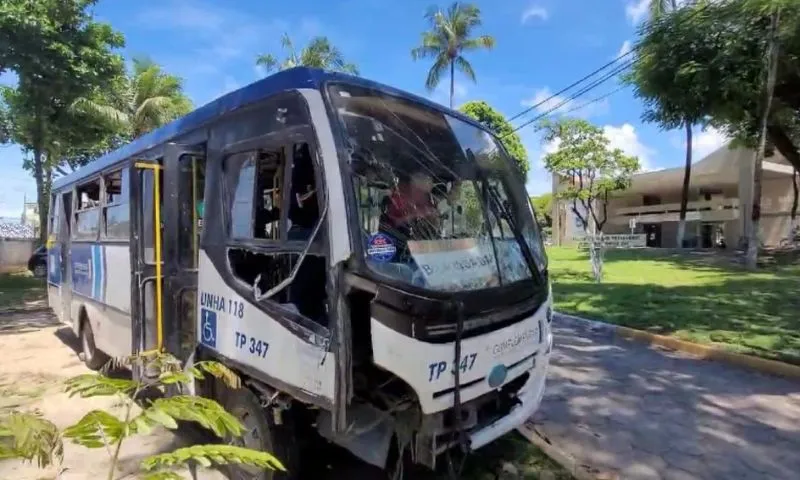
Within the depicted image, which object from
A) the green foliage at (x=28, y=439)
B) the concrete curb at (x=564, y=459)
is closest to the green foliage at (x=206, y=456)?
the green foliage at (x=28, y=439)

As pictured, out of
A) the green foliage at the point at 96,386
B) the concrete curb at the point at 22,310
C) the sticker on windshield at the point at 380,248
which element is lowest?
the concrete curb at the point at 22,310

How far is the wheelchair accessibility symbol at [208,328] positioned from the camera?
365 cm

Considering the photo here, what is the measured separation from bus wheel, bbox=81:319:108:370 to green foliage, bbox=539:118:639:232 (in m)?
27.9

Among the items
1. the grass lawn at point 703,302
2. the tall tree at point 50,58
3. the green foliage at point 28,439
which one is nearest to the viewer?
the green foliage at point 28,439

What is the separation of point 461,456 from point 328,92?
271 centimetres

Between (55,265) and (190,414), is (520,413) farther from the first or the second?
(55,265)

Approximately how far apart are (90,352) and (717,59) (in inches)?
711

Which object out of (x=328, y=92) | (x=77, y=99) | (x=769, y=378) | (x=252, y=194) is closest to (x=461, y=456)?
(x=252, y=194)

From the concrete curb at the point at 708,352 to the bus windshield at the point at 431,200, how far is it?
14.0 ft

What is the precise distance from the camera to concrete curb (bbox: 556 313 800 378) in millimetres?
6164

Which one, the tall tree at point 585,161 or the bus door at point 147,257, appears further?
the tall tree at point 585,161

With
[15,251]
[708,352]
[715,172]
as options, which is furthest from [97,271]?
[715,172]

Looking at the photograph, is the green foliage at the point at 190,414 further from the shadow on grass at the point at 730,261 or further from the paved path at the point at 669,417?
the shadow on grass at the point at 730,261

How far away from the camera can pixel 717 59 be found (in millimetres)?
16422
